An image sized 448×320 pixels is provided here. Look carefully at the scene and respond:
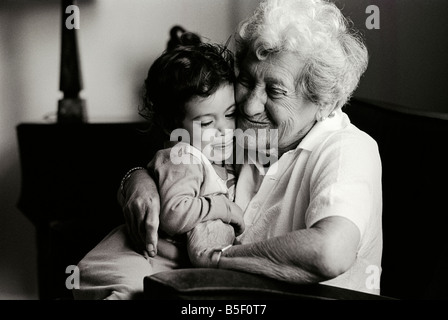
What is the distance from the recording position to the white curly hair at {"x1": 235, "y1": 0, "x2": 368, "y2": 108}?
1.40 m

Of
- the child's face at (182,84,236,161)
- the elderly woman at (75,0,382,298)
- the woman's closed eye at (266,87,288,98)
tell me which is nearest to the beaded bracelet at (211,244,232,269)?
the elderly woman at (75,0,382,298)

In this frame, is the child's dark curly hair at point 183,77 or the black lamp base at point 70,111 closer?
the child's dark curly hair at point 183,77

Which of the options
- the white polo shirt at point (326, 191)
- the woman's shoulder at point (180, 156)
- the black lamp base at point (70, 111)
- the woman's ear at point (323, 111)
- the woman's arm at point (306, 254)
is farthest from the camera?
the black lamp base at point (70, 111)

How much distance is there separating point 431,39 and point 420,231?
1367 millimetres

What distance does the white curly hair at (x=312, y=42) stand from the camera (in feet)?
4.58

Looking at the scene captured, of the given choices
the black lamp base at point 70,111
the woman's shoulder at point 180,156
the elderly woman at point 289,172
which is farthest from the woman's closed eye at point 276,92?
the black lamp base at point 70,111

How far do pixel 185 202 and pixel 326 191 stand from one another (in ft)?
1.01

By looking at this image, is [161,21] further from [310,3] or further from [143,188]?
[143,188]

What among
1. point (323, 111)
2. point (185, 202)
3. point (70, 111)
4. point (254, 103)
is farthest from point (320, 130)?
point (70, 111)

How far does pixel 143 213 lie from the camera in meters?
1.30

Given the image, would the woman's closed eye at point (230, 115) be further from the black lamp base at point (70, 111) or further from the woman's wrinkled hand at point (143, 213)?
the black lamp base at point (70, 111)

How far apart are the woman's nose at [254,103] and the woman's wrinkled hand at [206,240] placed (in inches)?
11.5

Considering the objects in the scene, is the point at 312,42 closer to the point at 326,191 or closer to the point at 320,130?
the point at 320,130

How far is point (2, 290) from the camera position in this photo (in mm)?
2840
